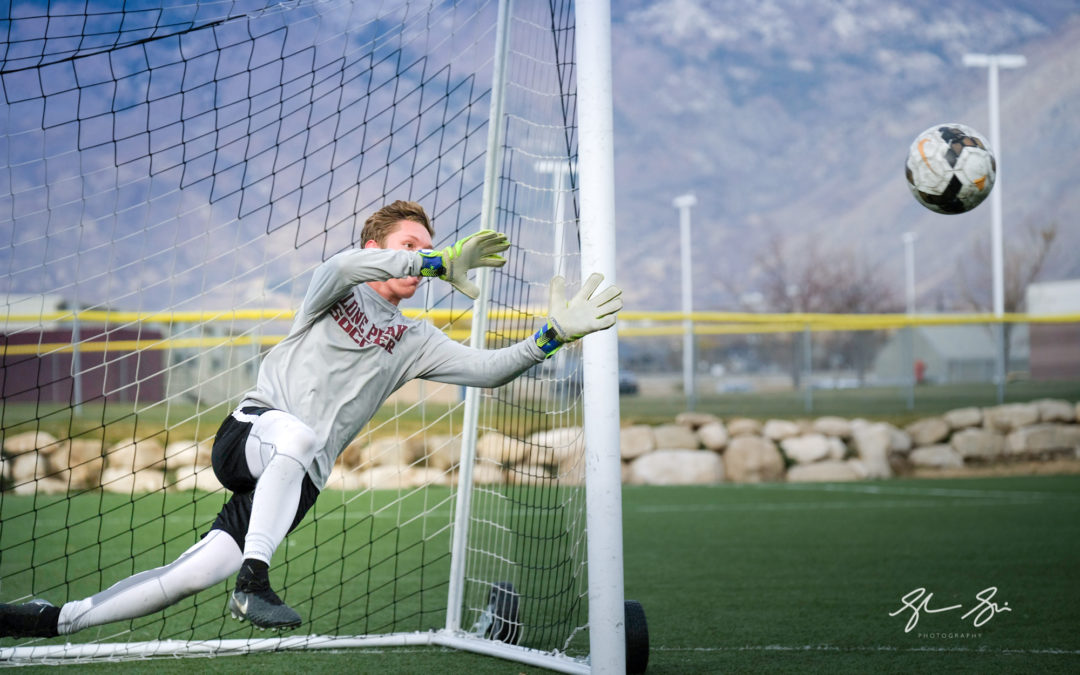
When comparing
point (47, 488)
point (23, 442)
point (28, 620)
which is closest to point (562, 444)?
point (47, 488)

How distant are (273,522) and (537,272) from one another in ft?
7.61

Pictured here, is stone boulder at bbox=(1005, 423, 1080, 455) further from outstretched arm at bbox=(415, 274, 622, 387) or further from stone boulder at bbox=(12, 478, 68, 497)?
stone boulder at bbox=(12, 478, 68, 497)

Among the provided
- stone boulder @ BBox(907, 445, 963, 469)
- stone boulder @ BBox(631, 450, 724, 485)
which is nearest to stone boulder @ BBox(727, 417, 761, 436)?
stone boulder @ BBox(631, 450, 724, 485)

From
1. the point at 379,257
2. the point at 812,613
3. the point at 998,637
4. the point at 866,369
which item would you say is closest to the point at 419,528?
the point at 812,613

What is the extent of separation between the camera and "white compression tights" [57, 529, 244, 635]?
3309 mm

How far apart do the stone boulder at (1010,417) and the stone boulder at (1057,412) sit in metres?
0.08

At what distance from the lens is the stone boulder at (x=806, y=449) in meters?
12.4

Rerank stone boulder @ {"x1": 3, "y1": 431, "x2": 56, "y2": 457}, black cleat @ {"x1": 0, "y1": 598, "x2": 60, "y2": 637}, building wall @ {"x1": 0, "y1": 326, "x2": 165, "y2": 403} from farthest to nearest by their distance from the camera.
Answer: building wall @ {"x1": 0, "y1": 326, "x2": 165, "y2": 403} → stone boulder @ {"x1": 3, "y1": 431, "x2": 56, "y2": 457} → black cleat @ {"x1": 0, "y1": 598, "x2": 60, "y2": 637}

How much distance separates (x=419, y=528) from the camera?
8406mm

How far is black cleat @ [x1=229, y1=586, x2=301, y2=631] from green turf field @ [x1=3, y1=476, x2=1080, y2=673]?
4.16 ft

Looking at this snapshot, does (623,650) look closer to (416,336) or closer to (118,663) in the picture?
(416,336)

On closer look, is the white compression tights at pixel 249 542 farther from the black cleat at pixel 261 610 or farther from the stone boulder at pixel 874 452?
the stone boulder at pixel 874 452

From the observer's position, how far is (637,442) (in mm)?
12219

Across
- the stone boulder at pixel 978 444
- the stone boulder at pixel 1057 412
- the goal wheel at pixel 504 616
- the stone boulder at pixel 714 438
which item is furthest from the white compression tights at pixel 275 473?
the stone boulder at pixel 1057 412
